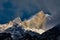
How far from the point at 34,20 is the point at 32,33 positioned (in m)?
10.0

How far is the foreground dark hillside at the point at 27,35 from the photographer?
12.5 metres

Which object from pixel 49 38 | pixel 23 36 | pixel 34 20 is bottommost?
pixel 49 38

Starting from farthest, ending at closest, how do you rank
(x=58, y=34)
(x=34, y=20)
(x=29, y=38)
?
(x=34, y=20)
(x=29, y=38)
(x=58, y=34)

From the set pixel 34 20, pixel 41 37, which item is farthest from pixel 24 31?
pixel 34 20

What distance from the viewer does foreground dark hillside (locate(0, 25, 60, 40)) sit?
12516mm

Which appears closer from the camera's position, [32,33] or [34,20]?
[32,33]

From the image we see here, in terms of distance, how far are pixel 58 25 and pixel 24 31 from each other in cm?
274

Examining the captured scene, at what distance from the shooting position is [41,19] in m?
24.7

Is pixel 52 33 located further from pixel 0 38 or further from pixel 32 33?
pixel 0 38

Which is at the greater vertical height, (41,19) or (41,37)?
(41,19)

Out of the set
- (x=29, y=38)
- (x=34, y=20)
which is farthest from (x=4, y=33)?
(x=34, y=20)

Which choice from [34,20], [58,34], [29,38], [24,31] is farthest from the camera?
[34,20]

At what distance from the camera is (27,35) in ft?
44.2

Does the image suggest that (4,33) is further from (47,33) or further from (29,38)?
(47,33)
